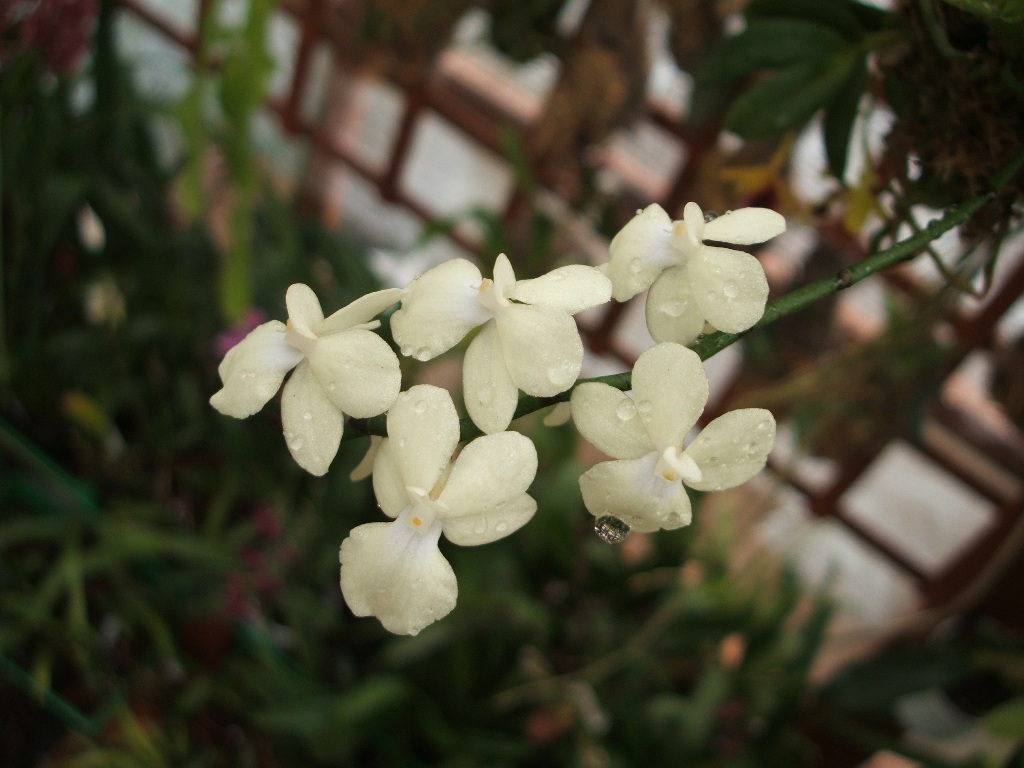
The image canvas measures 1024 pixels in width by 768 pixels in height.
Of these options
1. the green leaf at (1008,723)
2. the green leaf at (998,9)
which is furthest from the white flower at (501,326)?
the green leaf at (1008,723)

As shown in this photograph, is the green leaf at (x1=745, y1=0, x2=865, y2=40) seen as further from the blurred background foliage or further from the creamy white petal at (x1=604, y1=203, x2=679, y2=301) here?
the blurred background foliage

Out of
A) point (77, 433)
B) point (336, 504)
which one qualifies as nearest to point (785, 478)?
point (336, 504)

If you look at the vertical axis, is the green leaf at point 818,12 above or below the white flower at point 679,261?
above

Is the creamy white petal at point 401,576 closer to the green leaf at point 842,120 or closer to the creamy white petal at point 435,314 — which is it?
the creamy white petal at point 435,314

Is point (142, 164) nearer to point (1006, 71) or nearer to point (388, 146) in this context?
point (388, 146)

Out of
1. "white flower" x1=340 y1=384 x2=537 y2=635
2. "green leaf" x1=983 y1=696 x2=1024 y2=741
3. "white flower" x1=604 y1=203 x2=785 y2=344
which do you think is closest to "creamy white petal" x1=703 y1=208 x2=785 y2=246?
"white flower" x1=604 y1=203 x2=785 y2=344

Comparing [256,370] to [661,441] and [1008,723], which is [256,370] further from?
[1008,723]
